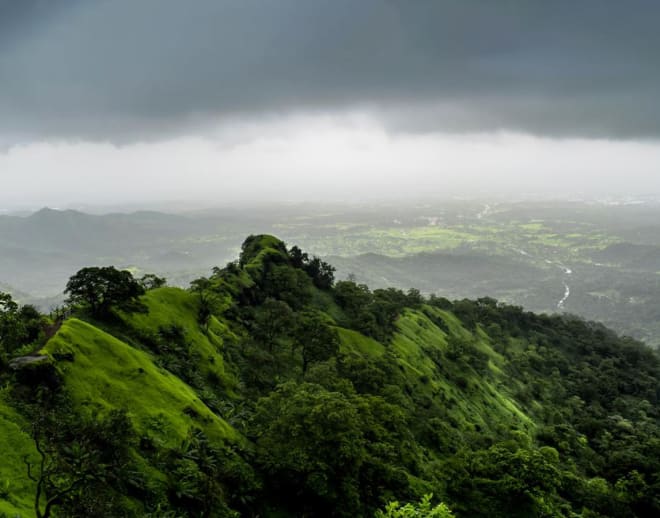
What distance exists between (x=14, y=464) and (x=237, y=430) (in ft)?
57.3

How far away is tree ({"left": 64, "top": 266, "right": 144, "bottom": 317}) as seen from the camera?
39.5 meters

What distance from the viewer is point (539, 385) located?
395 ft

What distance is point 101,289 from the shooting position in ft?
135

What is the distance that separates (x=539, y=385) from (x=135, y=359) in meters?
119

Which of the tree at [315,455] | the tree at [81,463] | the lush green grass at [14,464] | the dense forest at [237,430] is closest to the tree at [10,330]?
the dense forest at [237,430]

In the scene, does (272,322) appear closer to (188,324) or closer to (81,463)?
(188,324)

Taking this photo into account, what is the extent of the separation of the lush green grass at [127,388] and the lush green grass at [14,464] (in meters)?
4.52

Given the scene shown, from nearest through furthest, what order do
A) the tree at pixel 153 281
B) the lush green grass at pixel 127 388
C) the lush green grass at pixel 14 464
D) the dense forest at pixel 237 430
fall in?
the lush green grass at pixel 14 464, the dense forest at pixel 237 430, the lush green grass at pixel 127 388, the tree at pixel 153 281

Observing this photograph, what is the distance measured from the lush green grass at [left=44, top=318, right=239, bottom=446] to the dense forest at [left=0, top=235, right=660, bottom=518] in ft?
0.47

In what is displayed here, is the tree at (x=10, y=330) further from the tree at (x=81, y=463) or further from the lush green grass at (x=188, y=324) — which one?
the lush green grass at (x=188, y=324)

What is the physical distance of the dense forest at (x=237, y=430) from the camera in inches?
859

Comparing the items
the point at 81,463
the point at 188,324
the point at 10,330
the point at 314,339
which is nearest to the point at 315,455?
the point at 81,463

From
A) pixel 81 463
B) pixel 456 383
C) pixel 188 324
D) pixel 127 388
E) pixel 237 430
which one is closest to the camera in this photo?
pixel 81 463

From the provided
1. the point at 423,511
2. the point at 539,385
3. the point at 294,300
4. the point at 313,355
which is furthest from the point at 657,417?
the point at 423,511
